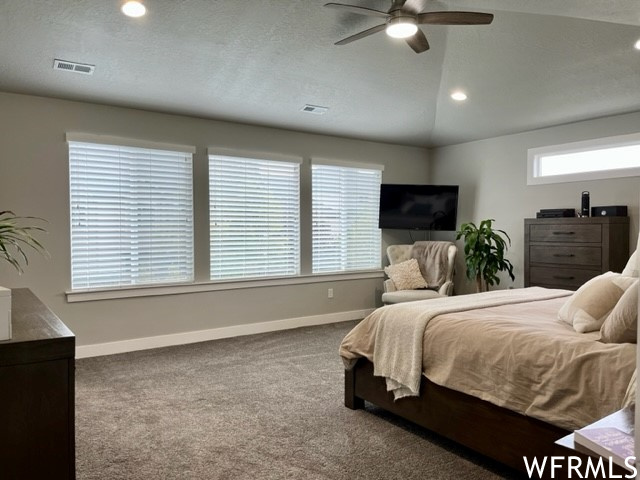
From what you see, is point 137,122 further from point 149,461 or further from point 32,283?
point 149,461

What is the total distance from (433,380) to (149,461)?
1.59 m

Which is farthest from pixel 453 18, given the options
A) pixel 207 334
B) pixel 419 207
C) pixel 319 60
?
pixel 207 334

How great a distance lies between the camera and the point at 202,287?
5113 millimetres

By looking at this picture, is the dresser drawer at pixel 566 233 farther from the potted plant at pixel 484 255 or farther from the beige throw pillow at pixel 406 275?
the beige throw pillow at pixel 406 275

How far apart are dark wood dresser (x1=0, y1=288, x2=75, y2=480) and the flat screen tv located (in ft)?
17.3

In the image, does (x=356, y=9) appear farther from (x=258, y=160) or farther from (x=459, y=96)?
(x=258, y=160)

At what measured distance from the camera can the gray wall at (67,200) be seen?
4.18 m

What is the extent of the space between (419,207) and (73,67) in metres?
4.36

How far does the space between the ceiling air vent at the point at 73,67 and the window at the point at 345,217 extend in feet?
9.40

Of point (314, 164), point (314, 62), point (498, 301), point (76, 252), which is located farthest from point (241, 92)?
point (498, 301)

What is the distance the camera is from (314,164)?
5934mm

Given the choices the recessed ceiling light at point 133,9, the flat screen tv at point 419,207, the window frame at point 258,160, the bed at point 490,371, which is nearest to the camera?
the bed at point 490,371

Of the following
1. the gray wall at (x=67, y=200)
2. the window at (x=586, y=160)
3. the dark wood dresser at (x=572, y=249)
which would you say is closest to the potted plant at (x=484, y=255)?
the dark wood dresser at (x=572, y=249)

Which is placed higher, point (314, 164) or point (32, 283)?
point (314, 164)
